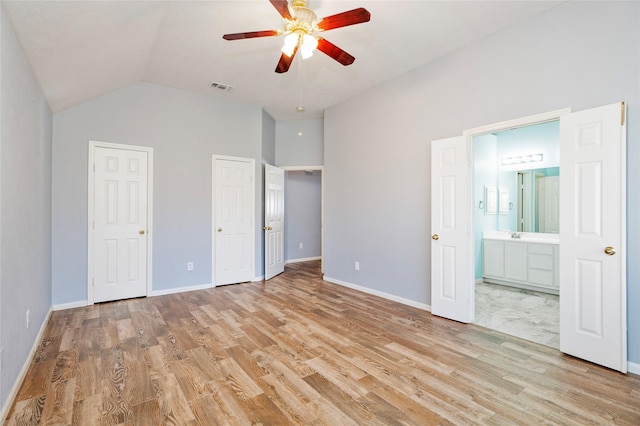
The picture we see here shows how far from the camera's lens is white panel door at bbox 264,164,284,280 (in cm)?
545

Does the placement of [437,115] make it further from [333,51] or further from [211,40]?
[211,40]

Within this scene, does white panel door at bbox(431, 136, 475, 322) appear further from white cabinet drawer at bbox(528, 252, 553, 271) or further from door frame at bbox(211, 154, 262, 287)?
door frame at bbox(211, 154, 262, 287)

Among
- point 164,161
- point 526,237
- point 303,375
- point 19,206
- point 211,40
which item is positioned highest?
point 211,40

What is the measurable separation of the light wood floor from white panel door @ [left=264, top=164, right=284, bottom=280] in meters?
1.92

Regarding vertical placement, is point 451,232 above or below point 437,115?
below

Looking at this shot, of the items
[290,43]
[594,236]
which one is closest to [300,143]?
[290,43]

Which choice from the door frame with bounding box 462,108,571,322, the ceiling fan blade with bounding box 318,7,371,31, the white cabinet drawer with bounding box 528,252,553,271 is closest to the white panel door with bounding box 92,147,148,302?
the ceiling fan blade with bounding box 318,7,371,31

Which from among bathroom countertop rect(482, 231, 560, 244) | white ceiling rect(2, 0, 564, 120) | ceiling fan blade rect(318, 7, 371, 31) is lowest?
bathroom countertop rect(482, 231, 560, 244)

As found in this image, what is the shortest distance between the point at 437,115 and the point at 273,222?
11.0 ft

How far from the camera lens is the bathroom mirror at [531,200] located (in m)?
4.80

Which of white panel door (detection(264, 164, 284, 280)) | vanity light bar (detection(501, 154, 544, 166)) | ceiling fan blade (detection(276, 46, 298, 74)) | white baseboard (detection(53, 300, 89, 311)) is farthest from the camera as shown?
white panel door (detection(264, 164, 284, 280))

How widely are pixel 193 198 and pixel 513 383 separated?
450 centimetres

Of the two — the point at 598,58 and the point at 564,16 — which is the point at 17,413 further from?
the point at 564,16

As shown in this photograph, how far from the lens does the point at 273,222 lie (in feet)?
18.7
